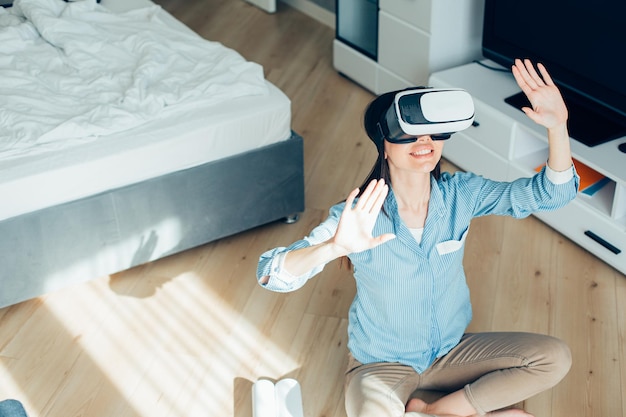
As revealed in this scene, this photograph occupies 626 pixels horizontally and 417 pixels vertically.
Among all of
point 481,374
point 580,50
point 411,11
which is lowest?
point 481,374

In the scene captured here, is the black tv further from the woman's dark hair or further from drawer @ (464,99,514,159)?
the woman's dark hair

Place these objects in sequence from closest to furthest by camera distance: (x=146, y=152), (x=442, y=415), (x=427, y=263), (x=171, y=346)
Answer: (x=427, y=263) < (x=442, y=415) < (x=171, y=346) < (x=146, y=152)

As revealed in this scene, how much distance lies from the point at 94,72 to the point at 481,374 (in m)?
1.76

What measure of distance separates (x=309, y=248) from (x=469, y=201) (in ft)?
1.60

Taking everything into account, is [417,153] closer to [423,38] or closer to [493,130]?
[493,130]

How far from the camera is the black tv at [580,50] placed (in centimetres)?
262

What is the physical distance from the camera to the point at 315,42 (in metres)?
4.39

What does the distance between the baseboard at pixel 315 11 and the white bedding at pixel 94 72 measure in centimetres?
146

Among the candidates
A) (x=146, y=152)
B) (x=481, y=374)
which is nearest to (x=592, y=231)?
(x=481, y=374)

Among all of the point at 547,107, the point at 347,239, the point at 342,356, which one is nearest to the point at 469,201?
the point at 547,107

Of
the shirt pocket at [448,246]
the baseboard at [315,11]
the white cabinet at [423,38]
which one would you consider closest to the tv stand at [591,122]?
the white cabinet at [423,38]

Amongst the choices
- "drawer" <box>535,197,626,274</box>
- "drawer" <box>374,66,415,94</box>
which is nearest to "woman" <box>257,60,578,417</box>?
"drawer" <box>535,197,626,274</box>

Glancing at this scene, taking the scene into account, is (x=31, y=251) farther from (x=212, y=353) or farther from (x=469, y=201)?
(x=469, y=201)

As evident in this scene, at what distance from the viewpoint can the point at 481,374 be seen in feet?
6.69
